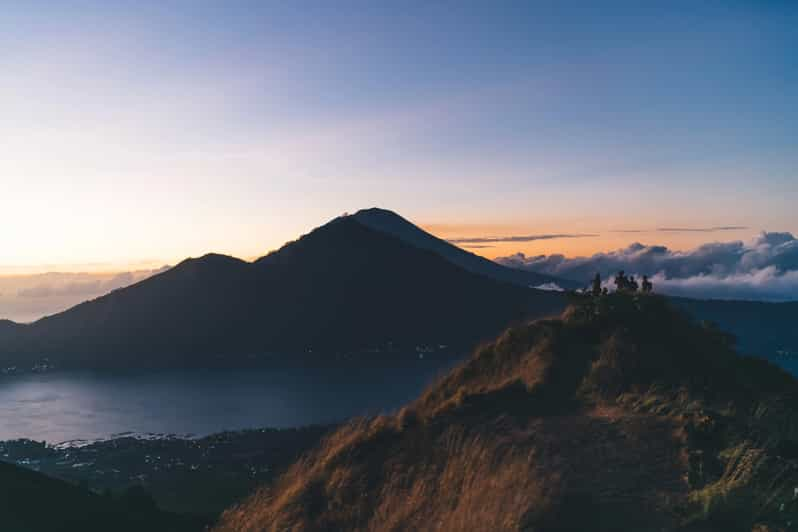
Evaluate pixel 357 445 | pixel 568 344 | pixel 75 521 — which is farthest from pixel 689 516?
pixel 75 521

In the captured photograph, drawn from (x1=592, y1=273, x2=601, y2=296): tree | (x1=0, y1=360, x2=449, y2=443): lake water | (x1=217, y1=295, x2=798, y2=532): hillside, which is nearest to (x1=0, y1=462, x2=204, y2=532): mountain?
(x1=217, y1=295, x2=798, y2=532): hillside

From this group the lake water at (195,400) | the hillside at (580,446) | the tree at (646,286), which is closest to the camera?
the hillside at (580,446)

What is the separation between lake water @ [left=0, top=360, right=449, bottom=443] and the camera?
134500 millimetres

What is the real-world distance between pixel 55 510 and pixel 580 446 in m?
20.4

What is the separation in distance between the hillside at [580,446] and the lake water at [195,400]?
106 metres

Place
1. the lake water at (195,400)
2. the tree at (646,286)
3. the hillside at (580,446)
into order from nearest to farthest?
1. the hillside at (580,446)
2. the tree at (646,286)
3. the lake water at (195,400)

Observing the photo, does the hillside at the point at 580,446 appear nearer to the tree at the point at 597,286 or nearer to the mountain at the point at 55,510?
the tree at the point at 597,286

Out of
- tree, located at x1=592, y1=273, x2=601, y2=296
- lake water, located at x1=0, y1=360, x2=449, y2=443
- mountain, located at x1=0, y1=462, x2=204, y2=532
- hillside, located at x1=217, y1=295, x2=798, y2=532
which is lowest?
lake water, located at x1=0, y1=360, x2=449, y2=443

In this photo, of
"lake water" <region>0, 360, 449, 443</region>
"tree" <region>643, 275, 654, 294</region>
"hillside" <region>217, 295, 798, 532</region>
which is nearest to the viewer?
"hillside" <region>217, 295, 798, 532</region>

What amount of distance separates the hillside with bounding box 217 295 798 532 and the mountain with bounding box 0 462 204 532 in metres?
11.8

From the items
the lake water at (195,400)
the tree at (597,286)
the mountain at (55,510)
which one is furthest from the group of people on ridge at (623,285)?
the lake water at (195,400)

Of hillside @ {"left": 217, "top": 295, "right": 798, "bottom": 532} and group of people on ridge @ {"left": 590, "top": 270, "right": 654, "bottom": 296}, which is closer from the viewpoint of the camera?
hillside @ {"left": 217, "top": 295, "right": 798, "bottom": 532}

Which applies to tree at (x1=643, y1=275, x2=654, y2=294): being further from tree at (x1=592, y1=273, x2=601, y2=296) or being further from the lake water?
the lake water

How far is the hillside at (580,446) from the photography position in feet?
19.1
